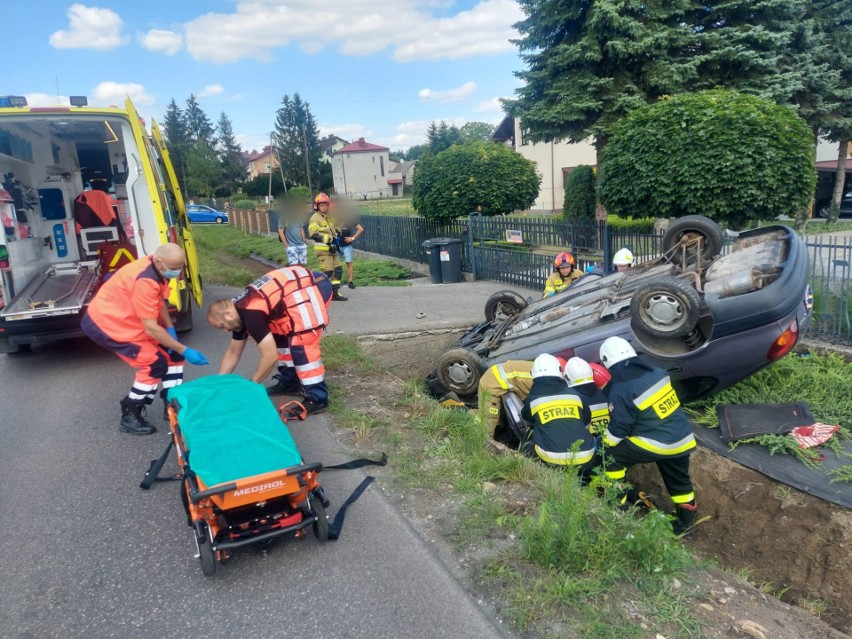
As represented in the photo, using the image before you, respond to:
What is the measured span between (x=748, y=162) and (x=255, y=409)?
731 centimetres

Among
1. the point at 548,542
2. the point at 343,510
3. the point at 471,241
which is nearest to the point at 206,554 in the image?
the point at 343,510

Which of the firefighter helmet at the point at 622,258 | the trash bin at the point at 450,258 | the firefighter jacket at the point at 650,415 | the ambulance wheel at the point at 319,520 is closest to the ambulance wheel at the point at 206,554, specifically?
the ambulance wheel at the point at 319,520

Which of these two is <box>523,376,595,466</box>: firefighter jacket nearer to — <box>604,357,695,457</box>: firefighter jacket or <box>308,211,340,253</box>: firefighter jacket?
<box>604,357,695,457</box>: firefighter jacket

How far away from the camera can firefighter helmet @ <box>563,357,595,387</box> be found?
4.45 m

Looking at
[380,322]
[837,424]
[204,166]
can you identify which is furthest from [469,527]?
[204,166]

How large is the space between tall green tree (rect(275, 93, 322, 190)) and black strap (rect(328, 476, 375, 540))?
48.9 m

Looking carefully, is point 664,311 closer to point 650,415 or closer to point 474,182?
point 650,415

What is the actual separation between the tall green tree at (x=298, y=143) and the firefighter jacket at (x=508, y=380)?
47.6m

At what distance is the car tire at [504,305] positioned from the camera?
7531 millimetres

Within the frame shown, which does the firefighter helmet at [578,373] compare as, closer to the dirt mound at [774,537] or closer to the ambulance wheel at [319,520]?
the dirt mound at [774,537]

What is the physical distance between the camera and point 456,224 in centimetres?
1311

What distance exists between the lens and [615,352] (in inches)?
166

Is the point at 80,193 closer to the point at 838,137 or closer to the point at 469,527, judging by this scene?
the point at 469,527

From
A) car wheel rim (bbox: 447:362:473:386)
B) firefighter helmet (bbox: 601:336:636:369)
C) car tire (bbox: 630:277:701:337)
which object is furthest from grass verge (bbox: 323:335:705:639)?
car wheel rim (bbox: 447:362:473:386)
